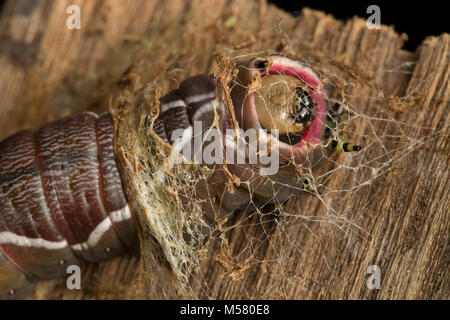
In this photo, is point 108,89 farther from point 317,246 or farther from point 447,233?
point 447,233

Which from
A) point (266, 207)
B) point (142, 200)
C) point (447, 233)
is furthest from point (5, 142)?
point (447, 233)

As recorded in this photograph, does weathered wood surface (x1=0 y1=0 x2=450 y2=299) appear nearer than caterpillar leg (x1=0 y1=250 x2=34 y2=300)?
Yes
